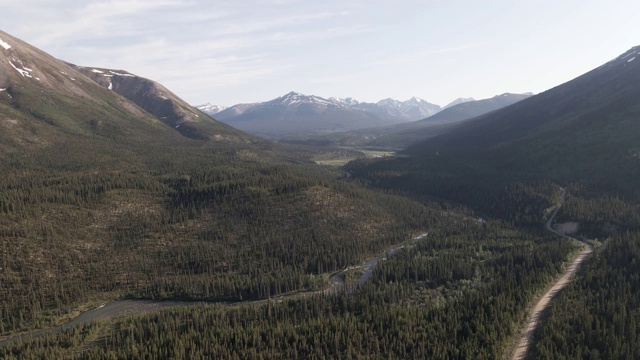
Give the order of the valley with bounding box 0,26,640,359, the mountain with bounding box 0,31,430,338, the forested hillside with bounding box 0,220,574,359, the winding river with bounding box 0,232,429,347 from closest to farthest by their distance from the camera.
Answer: the forested hillside with bounding box 0,220,574,359
the valley with bounding box 0,26,640,359
the winding river with bounding box 0,232,429,347
the mountain with bounding box 0,31,430,338

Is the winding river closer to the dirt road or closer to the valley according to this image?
the valley

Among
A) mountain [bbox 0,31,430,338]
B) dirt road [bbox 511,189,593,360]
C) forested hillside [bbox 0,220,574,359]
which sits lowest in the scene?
dirt road [bbox 511,189,593,360]

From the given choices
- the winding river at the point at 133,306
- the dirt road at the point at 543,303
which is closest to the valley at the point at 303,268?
the dirt road at the point at 543,303

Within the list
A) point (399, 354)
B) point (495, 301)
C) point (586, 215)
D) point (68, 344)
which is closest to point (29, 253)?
point (68, 344)

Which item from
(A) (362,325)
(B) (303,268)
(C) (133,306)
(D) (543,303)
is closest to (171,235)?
(C) (133,306)

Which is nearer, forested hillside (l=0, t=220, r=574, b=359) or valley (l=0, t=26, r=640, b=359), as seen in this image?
forested hillside (l=0, t=220, r=574, b=359)

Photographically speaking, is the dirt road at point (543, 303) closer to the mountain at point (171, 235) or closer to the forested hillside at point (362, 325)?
the forested hillside at point (362, 325)

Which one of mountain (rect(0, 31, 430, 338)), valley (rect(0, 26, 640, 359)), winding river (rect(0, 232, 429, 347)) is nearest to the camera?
valley (rect(0, 26, 640, 359))

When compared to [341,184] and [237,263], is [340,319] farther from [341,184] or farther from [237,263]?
[341,184]

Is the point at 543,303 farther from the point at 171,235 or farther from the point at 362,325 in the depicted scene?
the point at 171,235

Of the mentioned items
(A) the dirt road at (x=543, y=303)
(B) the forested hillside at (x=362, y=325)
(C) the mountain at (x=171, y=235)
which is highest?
(C) the mountain at (x=171, y=235)

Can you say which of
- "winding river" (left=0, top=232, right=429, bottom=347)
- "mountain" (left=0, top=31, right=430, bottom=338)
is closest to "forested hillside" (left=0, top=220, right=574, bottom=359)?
"winding river" (left=0, top=232, right=429, bottom=347)
